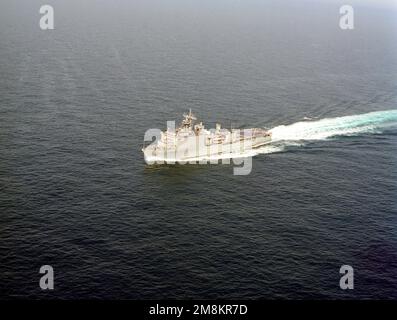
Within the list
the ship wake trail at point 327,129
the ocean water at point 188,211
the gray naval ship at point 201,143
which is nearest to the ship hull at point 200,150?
the gray naval ship at point 201,143

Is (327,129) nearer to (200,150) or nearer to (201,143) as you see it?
(201,143)

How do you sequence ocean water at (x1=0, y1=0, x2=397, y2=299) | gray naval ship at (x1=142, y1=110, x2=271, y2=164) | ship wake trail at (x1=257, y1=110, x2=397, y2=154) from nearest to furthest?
ocean water at (x1=0, y1=0, x2=397, y2=299) < gray naval ship at (x1=142, y1=110, x2=271, y2=164) < ship wake trail at (x1=257, y1=110, x2=397, y2=154)

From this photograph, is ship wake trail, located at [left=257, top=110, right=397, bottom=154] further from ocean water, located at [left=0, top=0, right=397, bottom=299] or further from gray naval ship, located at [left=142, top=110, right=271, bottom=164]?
gray naval ship, located at [left=142, top=110, right=271, bottom=164]

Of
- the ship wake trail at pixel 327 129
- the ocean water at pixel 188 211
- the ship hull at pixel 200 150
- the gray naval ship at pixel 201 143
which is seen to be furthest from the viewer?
the ship wake trail at pixel 327 129

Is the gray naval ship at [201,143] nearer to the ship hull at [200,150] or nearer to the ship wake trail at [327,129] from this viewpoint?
the ship hull at [200,150]

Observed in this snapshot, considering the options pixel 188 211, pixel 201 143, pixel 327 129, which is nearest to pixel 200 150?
pixel 201 143

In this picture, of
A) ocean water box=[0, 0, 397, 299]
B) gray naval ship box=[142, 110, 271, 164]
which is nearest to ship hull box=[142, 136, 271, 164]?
gray naval ship box=[142, 110, 271, 164]
